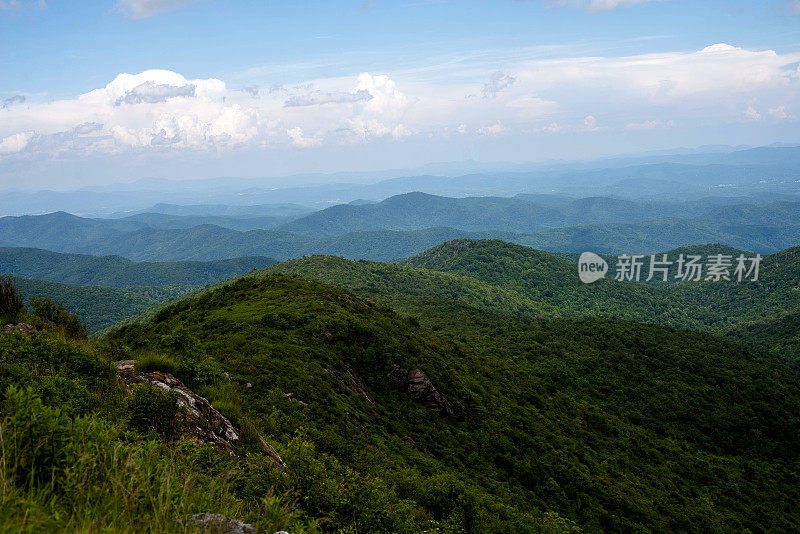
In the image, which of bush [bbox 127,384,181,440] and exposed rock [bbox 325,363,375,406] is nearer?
bush [bbox 127,384,181,440]

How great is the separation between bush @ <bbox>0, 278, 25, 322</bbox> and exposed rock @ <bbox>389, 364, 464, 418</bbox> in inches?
677

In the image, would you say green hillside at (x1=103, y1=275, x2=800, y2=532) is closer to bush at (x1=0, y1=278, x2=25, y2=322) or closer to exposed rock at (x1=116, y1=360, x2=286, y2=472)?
exposed rock at (x1=116, y1=360, x2=286, y2=472)

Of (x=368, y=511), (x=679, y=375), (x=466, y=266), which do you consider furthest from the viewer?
(x=466, y=266)

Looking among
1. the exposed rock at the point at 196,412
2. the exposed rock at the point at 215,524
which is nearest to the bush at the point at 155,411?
the exposed rock at the point at 196,412

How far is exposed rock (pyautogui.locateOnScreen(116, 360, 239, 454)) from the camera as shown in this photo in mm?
8594

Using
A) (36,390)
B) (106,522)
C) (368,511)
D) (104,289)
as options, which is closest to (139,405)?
(36,390)

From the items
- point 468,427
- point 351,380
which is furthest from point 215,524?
point 468,427

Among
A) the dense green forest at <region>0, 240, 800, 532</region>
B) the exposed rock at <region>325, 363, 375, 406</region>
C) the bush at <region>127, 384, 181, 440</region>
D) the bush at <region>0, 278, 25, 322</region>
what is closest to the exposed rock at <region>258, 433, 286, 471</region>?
the dense green forest at <region>0, 240, 800, 532</region>

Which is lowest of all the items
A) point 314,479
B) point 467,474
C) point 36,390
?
point 467,474

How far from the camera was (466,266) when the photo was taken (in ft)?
484

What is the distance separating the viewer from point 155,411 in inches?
311

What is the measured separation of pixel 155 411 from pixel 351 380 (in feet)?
49.7

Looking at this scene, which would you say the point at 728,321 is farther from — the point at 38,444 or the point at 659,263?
the point at 38,444

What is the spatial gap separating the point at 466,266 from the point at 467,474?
429ft
